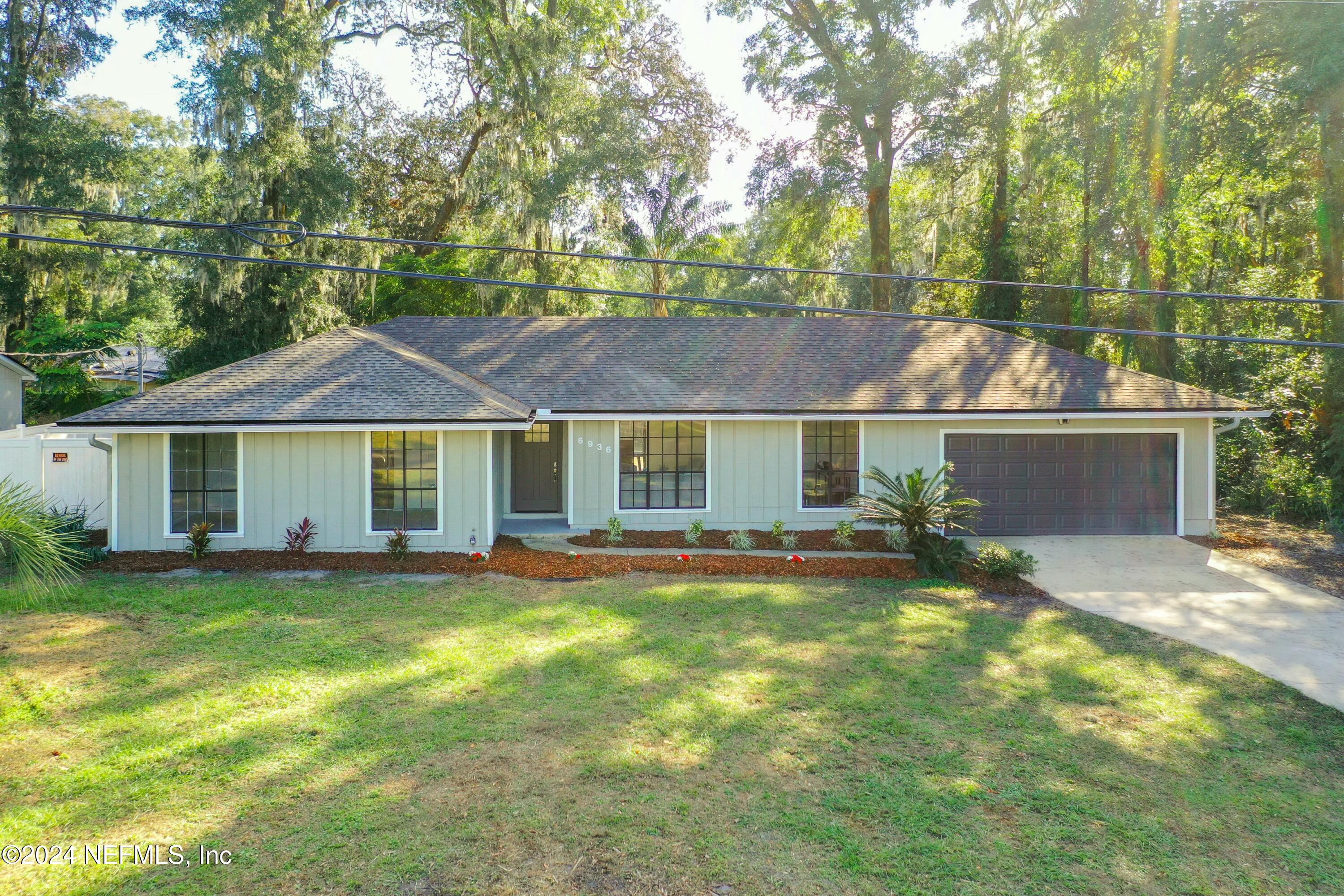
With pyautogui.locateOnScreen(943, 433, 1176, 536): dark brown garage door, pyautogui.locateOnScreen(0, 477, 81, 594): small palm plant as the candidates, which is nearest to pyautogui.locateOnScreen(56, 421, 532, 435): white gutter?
pyautogui.locateOnScreen(0, 477, 81, 594): small palm plant

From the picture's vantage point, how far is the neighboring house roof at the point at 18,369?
21.9 metres

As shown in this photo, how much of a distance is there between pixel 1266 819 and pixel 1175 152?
16.0m

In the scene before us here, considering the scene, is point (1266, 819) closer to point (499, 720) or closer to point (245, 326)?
point (499, 720)

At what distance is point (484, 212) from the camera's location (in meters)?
23.9

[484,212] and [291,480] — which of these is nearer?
[291,480]

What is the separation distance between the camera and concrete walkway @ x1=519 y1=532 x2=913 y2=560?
1191cm

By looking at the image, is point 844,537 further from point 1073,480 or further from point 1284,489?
point 1284,489

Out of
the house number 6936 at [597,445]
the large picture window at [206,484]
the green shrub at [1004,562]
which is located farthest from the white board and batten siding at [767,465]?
the large picture window at [206,484]

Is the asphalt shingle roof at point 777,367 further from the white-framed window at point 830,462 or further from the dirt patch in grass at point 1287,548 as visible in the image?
the dirt patch in grass at point 1287,548

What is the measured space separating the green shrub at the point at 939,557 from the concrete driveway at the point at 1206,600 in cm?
104

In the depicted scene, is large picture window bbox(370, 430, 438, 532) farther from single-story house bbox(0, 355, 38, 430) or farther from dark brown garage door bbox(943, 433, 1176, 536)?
single-story house bbox(0, 355, 38, 430)

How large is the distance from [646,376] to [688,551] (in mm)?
3771

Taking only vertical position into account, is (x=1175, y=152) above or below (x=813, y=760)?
above

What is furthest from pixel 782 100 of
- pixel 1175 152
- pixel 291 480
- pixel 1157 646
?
pixel 1157 646
